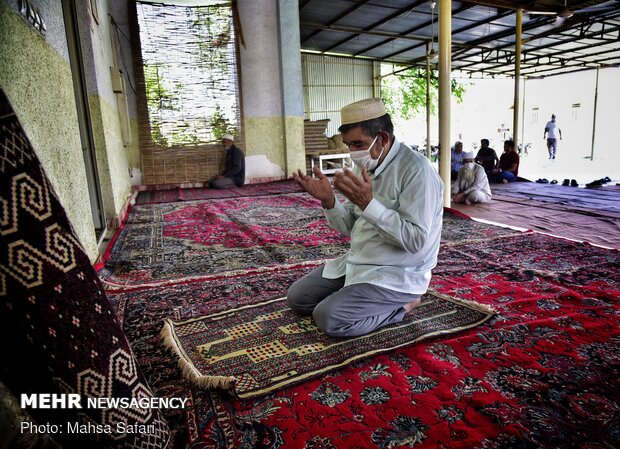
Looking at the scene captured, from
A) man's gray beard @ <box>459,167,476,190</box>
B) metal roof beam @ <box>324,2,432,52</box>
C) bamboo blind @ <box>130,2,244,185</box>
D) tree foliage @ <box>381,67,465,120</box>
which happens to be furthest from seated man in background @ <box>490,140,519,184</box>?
tree foliage @ <box>381,67,465,120</box>

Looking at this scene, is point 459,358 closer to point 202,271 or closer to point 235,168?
point 202,271

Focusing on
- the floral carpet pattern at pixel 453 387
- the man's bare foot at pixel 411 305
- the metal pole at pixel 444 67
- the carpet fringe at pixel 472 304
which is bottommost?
the floral carpet pattern at pixel 453 387

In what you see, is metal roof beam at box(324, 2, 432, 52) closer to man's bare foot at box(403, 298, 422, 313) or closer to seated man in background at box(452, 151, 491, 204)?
seated man in background at box(452, 151, 491, 204)

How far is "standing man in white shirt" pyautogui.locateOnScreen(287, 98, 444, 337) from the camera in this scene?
6.19 feet

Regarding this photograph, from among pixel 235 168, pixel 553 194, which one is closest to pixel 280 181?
pixel 235 168

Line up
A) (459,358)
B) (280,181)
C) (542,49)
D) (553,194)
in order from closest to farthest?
(459,358), (553,194), (280,181), (542,49)

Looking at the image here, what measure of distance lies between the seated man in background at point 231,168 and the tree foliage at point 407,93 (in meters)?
11.4

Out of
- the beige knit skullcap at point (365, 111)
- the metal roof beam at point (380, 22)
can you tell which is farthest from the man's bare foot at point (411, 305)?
the metal roof beam at point (380, 22)

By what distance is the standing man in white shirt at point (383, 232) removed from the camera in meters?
1.89

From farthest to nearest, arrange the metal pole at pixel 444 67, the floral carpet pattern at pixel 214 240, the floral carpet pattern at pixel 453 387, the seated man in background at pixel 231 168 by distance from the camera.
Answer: the seated man in background at pixel 231 168, the metal pole at pixel 444 67, the floral carpet pattern at pixel 214 240, the floral carpet pattern at pixel 453 387

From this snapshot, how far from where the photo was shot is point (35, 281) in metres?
0.90

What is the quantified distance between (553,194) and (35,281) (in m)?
7.51

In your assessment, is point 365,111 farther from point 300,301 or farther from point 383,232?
point 300,301

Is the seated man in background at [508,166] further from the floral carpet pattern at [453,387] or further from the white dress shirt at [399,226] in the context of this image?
the white dress shirt at [399,226]
